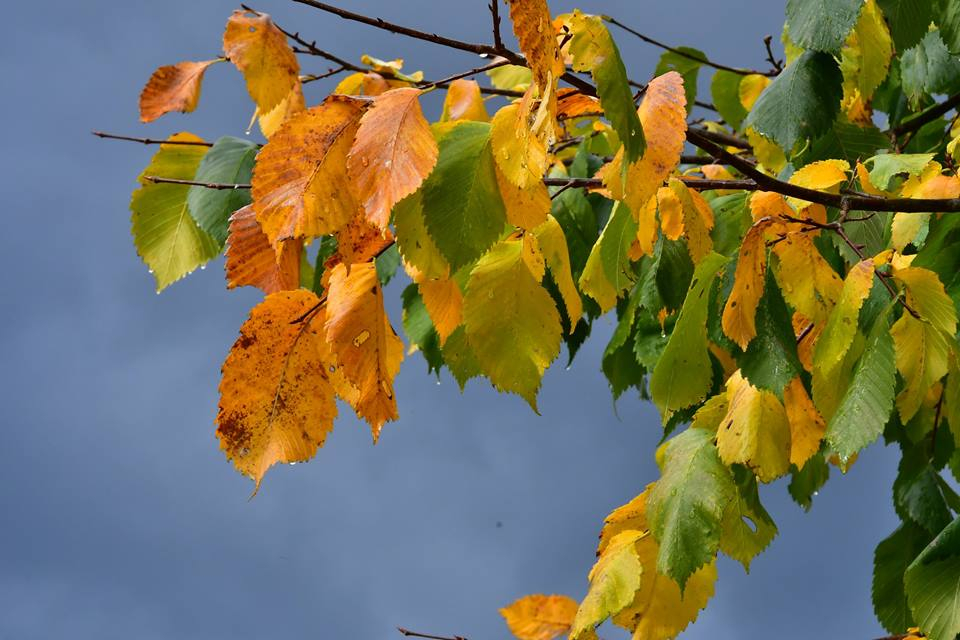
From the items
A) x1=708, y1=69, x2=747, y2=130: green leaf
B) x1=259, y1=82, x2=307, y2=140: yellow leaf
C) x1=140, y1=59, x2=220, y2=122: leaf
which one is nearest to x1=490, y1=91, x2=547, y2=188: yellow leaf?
x1=259, y1=82, x2=307, y2=140: yellow leaf

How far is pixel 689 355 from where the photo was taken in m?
1.08

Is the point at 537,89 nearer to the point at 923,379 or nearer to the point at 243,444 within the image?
the point at 243,444

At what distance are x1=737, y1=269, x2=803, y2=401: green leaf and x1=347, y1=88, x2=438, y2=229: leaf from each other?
49 cm

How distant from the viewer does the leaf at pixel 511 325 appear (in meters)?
0.80

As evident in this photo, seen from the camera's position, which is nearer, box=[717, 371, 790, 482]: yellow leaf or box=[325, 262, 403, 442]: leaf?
box=[325, 262, 403, 442]: leaf

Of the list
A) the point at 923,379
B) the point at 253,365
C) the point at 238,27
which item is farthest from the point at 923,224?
the point at 253,365

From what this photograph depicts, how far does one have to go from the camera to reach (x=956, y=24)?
1.45 meters

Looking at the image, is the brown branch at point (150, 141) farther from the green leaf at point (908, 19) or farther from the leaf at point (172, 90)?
the green leaf at point (908, 19)

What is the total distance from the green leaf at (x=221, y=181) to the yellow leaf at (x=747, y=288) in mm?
717

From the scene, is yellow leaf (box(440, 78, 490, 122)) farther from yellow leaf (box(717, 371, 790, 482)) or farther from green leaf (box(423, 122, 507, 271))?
green leaf (box(423, 122, 507, 271))

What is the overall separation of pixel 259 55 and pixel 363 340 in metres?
0.65

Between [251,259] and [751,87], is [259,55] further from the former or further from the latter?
[751,87]

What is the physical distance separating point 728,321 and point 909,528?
889 millimetres

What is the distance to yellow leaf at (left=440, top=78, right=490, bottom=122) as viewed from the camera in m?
1.40
